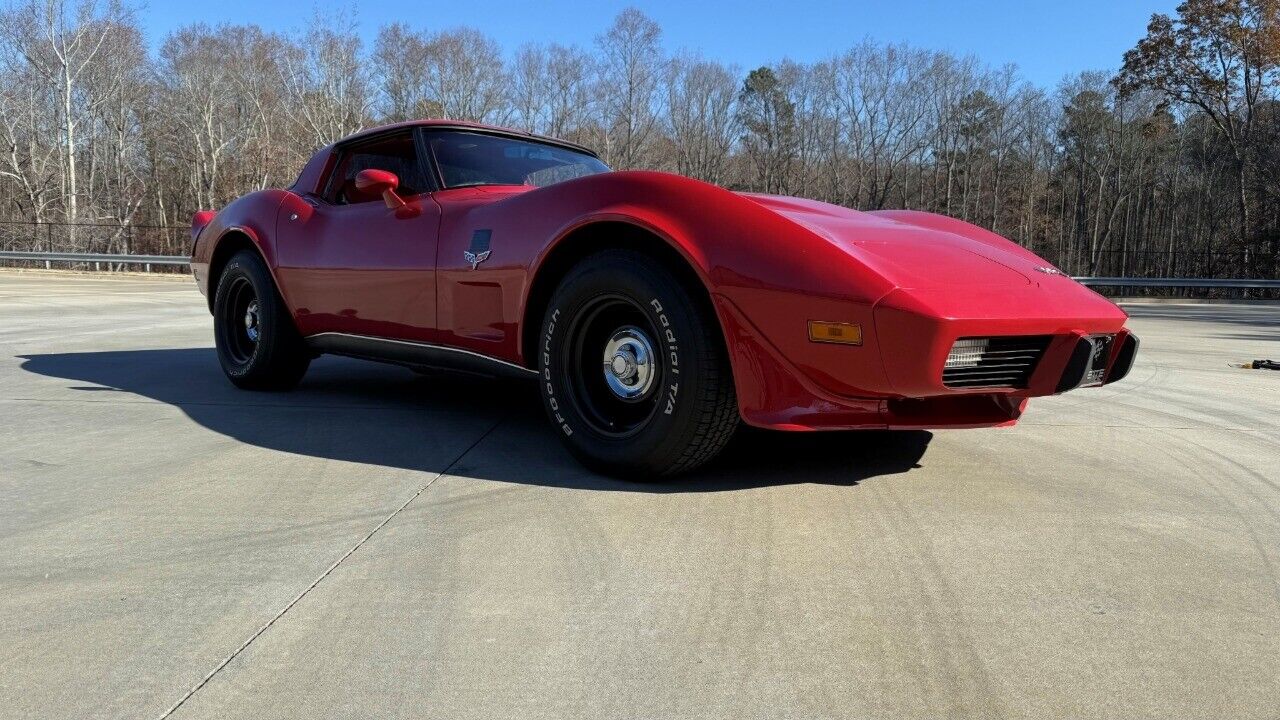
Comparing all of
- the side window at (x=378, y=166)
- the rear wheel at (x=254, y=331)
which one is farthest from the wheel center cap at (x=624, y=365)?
the rear wheel at (x=254, y=331)

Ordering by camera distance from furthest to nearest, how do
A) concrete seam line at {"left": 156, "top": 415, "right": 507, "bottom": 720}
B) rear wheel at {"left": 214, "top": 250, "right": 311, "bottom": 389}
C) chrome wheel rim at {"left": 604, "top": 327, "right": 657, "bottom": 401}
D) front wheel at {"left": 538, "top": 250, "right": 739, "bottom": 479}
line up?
rear wheel at {"left": 214, "top": 250, "right": 311, "bottom": 389}, chrome wheel rim at {"left": 604, "top": 327, "right": 657, "bottom": 401}, front wheel at {"left": 538, "top": 250, "right": 739, "bottom": 479}, concrete seam line at {"left": 156, "top": 415, "right": 507, "bottom": 720}

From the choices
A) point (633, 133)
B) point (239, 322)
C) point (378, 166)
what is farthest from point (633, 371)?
point (633, 133)

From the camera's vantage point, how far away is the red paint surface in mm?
2314

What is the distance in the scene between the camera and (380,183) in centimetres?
354

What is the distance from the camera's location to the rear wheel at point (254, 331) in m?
4.38

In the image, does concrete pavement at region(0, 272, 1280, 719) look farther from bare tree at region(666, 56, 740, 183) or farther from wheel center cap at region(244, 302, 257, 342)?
bare tree at region(666, 56, 740, 183)

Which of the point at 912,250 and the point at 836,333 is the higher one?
the point at 912,250

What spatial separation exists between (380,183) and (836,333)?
213cm

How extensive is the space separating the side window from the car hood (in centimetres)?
169

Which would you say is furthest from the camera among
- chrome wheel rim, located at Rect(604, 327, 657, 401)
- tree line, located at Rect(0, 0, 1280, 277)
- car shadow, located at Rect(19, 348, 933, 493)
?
tree line, located at Rect(0, 0, 1280, 277)

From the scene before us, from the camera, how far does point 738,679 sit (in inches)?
59.1

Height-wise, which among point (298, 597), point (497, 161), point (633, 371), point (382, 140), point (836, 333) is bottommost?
point (298, 597)

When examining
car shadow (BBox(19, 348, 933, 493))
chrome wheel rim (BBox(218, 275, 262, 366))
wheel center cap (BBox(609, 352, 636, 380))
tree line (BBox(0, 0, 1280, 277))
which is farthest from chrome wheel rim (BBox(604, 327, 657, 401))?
tree line (BBox(0, 0, 1280, 277))

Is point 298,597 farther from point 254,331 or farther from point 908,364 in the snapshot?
point 254,331
